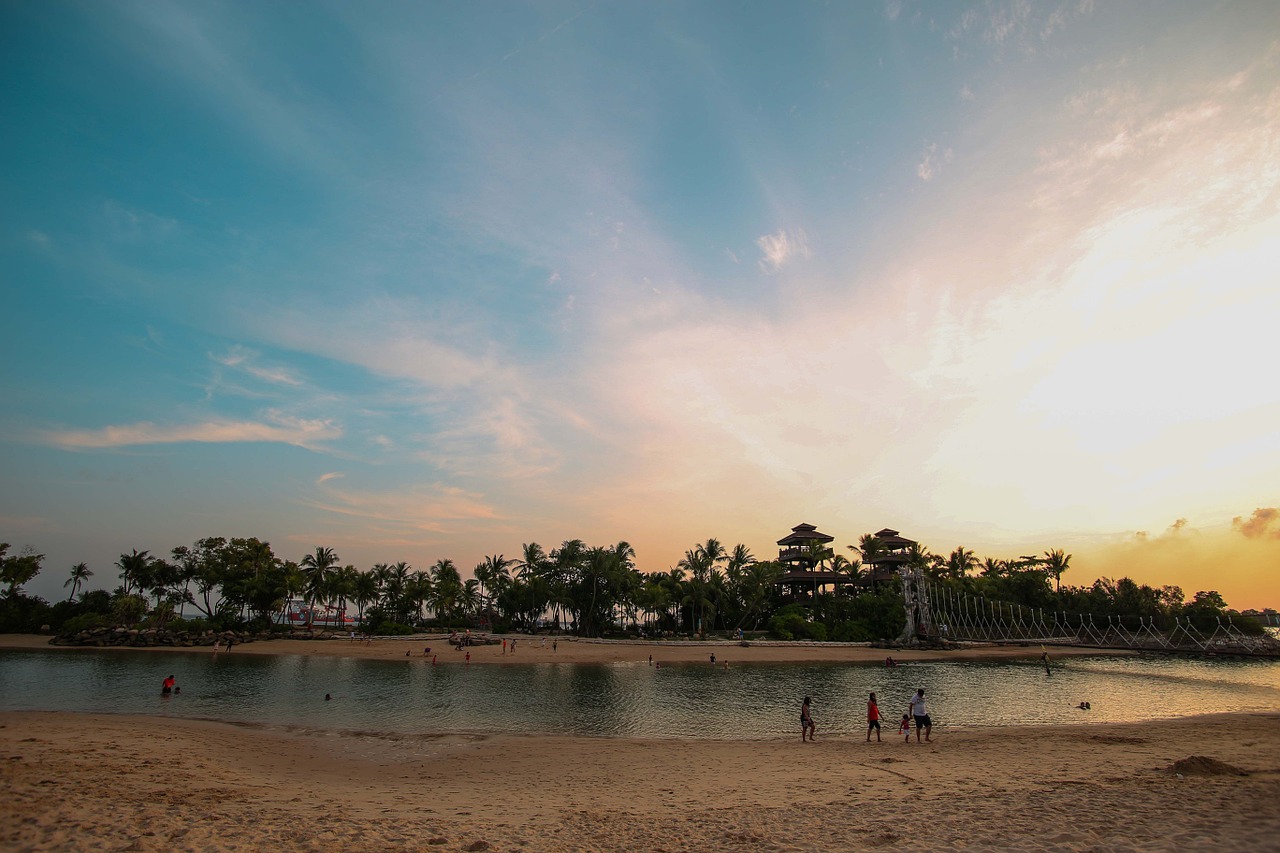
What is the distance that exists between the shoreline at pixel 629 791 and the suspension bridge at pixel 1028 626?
53899 millimetres

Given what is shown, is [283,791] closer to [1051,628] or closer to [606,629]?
[606,629]

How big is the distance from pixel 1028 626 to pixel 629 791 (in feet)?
304

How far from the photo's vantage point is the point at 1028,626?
284 feet

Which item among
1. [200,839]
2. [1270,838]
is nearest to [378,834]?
[200,839]

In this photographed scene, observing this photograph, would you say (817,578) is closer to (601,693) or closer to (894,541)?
(894,541)

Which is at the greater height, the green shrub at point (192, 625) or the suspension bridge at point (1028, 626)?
the suspension bridge at point (1028, 626)

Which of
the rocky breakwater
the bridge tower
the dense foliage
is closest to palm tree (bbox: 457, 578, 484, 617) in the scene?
the dense foliage

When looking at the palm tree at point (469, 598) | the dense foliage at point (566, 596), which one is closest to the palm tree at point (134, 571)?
the dense foliage at point (566, 596)

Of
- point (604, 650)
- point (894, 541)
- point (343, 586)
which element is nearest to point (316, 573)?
point (343, 586)

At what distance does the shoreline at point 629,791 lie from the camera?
1182cm

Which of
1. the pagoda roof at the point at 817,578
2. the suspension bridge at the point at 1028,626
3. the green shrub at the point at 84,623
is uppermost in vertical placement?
the pagoda roof at the point at 817,578

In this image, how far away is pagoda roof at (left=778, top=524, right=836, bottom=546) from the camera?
333 ft

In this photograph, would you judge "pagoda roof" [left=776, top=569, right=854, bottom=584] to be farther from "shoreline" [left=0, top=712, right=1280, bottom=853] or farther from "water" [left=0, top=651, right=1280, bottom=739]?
"shoreline" [left=0, top=712, right=1280, bottom=853]

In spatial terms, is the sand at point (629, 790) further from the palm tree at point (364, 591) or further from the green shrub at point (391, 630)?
the palm tree at point (364, 591)
